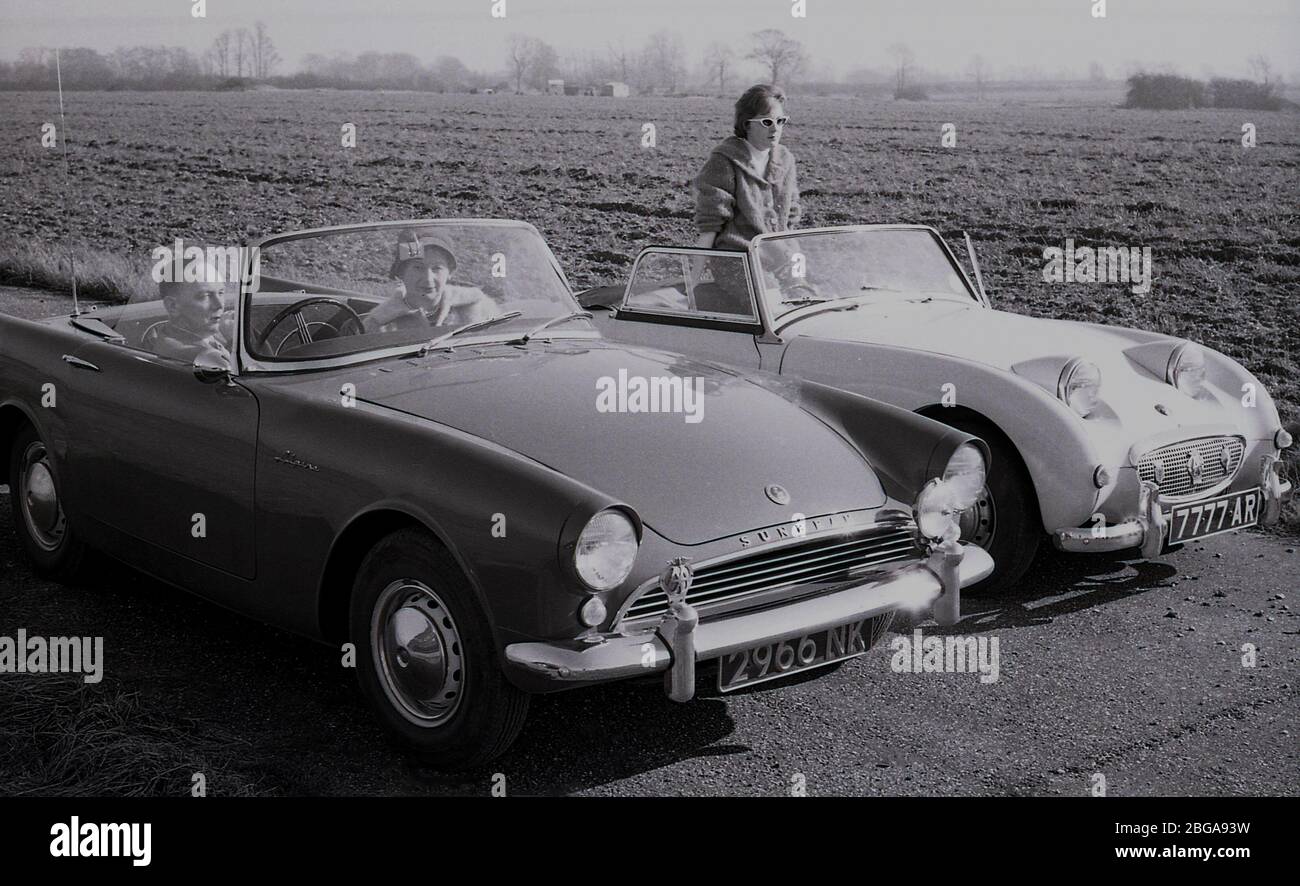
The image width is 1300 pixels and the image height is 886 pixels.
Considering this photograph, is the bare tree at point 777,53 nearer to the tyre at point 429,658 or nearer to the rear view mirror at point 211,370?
the rear view mirror at point 211,370

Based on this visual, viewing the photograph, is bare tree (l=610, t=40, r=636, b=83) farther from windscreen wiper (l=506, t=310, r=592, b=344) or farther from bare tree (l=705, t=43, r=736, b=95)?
windscreen wiper (l=506, t=310, r=592, b=344)

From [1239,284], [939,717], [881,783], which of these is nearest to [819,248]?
[939,717]

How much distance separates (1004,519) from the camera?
15.6 feet

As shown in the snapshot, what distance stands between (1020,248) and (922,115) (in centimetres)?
2957

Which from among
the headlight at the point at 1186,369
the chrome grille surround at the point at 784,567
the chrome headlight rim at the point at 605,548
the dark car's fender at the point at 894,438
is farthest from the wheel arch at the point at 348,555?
the headlight at the point at 1186,369

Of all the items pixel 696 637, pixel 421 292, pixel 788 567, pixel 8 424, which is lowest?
pixel 696 637

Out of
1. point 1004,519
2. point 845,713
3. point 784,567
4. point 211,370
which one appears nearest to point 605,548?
point 784,567

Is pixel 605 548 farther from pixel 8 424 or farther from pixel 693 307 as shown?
pixel 8 424

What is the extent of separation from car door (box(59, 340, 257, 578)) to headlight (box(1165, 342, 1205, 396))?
3684mm

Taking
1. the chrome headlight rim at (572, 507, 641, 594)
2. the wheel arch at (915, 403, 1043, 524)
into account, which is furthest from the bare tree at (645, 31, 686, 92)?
the chrome headlight rim at (572, 507, 641, 594)

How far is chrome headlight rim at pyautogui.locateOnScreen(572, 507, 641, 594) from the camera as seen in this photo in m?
2.97

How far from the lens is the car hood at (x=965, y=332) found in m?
5.18

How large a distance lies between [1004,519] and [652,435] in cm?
180

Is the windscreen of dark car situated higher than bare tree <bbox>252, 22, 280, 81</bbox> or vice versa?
bare tree <bbox>252, 22, 280, 81</bbox>
